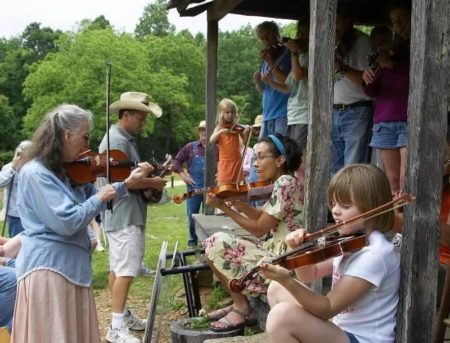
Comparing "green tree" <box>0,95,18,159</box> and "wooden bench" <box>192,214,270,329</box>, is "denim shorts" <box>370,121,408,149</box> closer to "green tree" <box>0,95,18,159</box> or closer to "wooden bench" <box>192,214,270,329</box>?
"wooden bench" <box>192,214,270,329</box>

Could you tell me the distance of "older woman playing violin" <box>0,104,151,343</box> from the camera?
3.11 metres

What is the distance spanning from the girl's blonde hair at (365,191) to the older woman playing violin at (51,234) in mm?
1475

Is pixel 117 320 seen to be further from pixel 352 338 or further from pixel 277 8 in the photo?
pixel 277 8

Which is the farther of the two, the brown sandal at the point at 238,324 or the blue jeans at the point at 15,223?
the blue jeans at the point at 15,223

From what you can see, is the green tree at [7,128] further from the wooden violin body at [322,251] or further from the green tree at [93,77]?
the wooden violin body at [322,251]

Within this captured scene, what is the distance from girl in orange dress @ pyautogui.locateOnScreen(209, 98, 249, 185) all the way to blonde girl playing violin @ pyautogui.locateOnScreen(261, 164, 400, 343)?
13.7 feet

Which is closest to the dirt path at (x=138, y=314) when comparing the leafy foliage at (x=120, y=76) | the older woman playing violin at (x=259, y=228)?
the older woman playing violin at (x=259, y=228)

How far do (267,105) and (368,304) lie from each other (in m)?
3.76

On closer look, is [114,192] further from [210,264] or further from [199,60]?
[199,60]

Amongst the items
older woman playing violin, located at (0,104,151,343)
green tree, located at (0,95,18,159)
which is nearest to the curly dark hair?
older woman playing violin, located at (0,104,151,343)

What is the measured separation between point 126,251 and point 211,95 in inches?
102

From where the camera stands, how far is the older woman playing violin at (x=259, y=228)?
3721 mm

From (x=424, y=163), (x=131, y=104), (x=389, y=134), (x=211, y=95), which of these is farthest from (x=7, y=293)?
(x=211, y=95)

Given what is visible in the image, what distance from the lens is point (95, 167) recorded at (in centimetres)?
377
